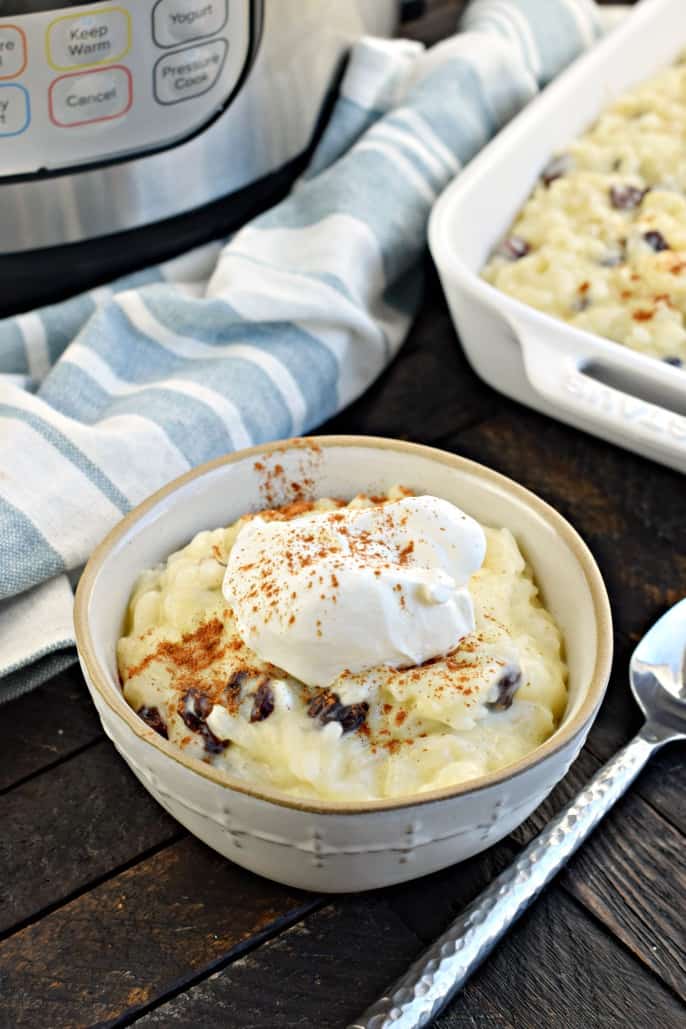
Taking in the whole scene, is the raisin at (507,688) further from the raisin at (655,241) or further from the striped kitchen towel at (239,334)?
the raisin at (655,241)

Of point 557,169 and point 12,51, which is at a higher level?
point 12,51

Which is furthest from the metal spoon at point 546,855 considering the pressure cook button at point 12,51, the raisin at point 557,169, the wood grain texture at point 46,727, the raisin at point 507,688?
the pressure cook button at point 12,51

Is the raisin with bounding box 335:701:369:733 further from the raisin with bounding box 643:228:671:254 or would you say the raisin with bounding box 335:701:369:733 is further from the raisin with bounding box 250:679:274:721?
the raisin with bounding box 643:228:671:254

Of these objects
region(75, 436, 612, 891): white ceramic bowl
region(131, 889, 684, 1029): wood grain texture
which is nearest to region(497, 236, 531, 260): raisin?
region(75, 436, 612, 891): white ceramic bowl

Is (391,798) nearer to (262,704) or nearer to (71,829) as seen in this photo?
(262,704)

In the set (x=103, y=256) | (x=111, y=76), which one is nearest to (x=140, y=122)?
(x=111, y=76)

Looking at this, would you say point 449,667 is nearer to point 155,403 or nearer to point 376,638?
point 376,638
